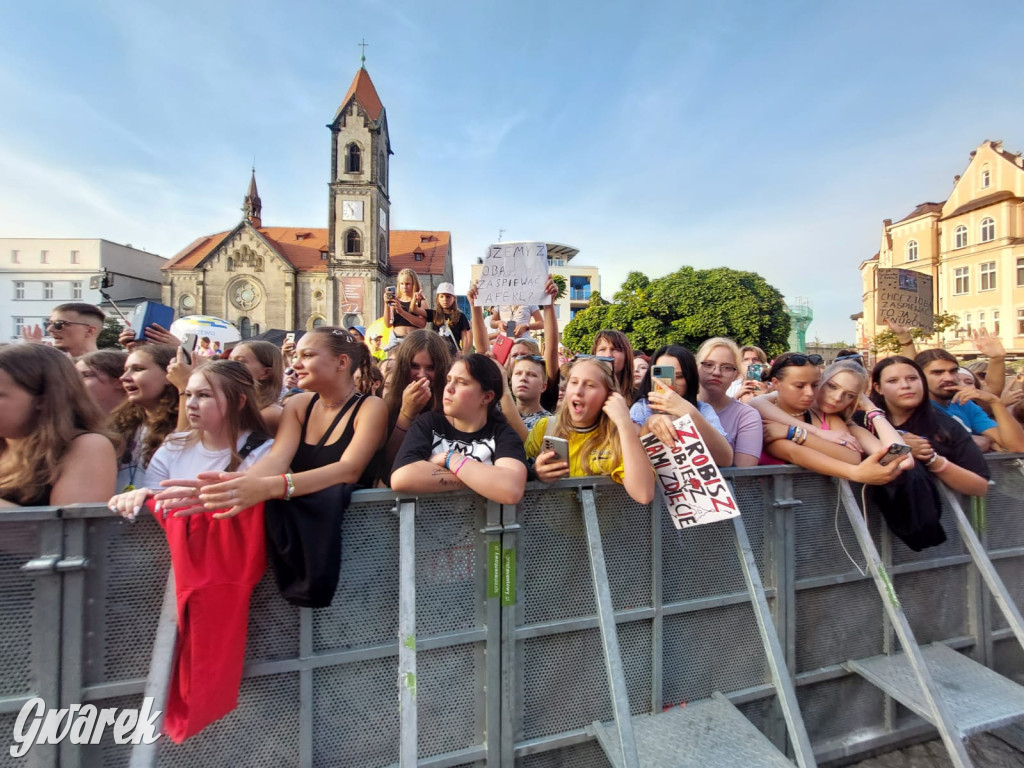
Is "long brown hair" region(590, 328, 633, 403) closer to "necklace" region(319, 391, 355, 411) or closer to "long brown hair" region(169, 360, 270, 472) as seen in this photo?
"necklace" region(319, 391, 355, 411)

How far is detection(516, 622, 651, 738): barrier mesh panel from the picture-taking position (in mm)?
2318

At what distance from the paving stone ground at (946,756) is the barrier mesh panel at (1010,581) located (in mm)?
715

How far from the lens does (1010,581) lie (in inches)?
133

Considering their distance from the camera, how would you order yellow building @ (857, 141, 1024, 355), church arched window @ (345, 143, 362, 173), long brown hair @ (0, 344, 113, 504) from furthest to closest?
1. church arched window @ (345, 143, 362, 173)
2. yellow building @ (857, 141, 1024, 355)
3. long brown hair @ (0, 344, 113, 504)

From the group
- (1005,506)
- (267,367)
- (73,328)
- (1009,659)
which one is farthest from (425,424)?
(1009,659)

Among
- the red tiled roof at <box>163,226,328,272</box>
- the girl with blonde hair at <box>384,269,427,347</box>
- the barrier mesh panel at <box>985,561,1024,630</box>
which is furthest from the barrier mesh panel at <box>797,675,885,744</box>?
the red tiled roof at <box>163,226,328,272</box>

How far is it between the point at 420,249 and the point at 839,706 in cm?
5838

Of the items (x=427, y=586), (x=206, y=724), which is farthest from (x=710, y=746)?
(x=206, y=724)

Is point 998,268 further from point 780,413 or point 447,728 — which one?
point 447,728

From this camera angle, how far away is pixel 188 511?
179cm

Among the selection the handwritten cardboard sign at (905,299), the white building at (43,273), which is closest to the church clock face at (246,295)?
the white building at (43,273)

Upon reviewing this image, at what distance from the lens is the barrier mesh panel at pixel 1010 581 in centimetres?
333

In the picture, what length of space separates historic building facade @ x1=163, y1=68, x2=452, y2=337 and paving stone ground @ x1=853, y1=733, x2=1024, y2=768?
46.0 meters

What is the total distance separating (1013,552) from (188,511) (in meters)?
4.83
